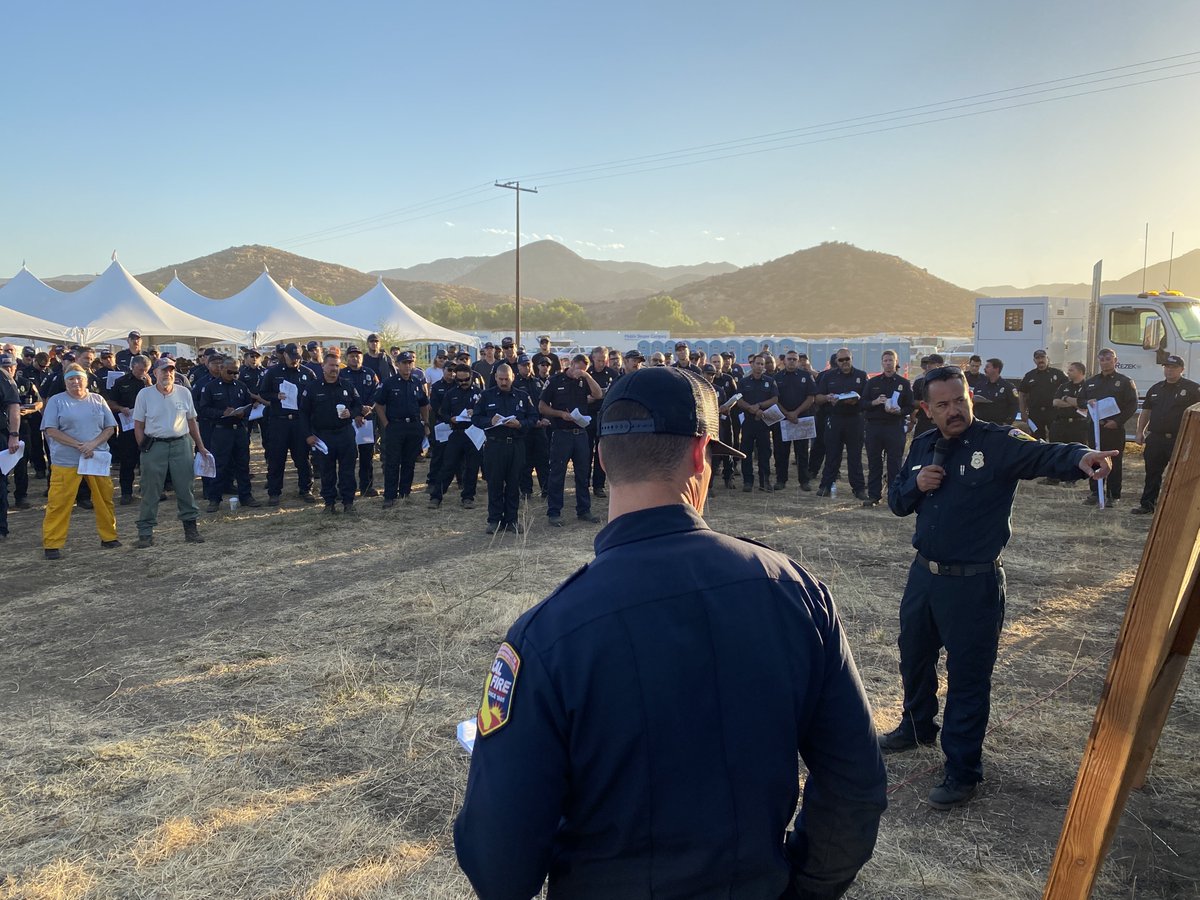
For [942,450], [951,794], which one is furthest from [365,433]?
[951,794]

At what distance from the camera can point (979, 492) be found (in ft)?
12.1

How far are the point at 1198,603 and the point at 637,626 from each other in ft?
8.25

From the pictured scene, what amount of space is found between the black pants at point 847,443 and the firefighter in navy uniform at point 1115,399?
2961 mm

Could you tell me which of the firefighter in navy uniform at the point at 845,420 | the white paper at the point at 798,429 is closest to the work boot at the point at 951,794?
the firefighter in navy uniform at the point at 845,420

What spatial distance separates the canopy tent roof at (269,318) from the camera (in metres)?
22.6

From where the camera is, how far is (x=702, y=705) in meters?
1.29

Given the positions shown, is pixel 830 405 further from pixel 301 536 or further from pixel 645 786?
pixel 645 786

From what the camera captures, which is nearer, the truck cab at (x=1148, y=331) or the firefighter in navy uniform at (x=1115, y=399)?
the firefighter in navy uniform at (x=1115, y=399)

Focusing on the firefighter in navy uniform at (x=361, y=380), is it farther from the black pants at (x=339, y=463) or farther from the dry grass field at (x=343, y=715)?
the dry grass field at (x=343, y=715)

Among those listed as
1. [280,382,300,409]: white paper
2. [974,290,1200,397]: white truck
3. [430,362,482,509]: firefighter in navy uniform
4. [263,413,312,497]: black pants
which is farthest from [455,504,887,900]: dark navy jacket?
[974,290,1200,397]: white truck

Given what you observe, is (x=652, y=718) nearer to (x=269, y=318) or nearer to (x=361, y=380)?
(x=361, y=380)

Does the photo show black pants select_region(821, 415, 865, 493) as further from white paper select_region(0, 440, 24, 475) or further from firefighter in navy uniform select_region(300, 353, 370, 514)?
white paper select_region(0, 440, 24, 475)

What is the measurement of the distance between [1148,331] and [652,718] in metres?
16.3

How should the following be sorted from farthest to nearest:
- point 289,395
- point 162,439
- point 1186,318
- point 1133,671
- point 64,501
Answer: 1. point 1186,318
2. point 289,395
3. point 162,439
4. point 64,501
5. point 1133,671
